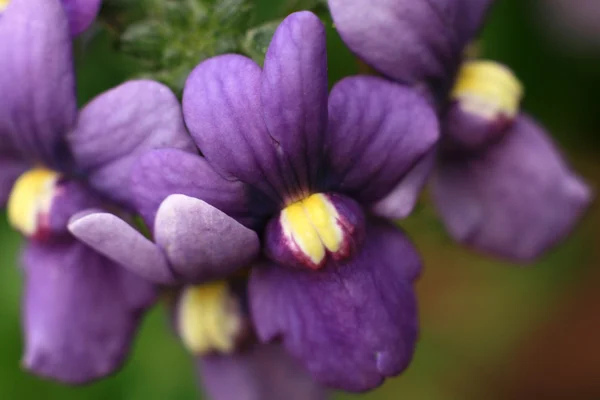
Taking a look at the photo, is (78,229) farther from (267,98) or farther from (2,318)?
(2,318)

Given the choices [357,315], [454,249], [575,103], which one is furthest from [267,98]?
[575,103]

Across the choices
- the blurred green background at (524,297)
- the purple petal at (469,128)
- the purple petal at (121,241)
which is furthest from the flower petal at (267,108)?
the blurred green background at (524,297)

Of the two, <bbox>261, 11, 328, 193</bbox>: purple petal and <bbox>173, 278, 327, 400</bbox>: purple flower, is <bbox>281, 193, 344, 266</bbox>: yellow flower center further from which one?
<bbox>173, 278, 327, 400</bbox>: purple flower

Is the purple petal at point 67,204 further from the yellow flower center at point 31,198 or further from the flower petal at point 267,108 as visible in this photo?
the flower petal at point 267,108

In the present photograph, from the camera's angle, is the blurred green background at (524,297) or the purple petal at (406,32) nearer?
the purple petal at (406,32)

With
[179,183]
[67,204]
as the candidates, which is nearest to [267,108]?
[179,183]
